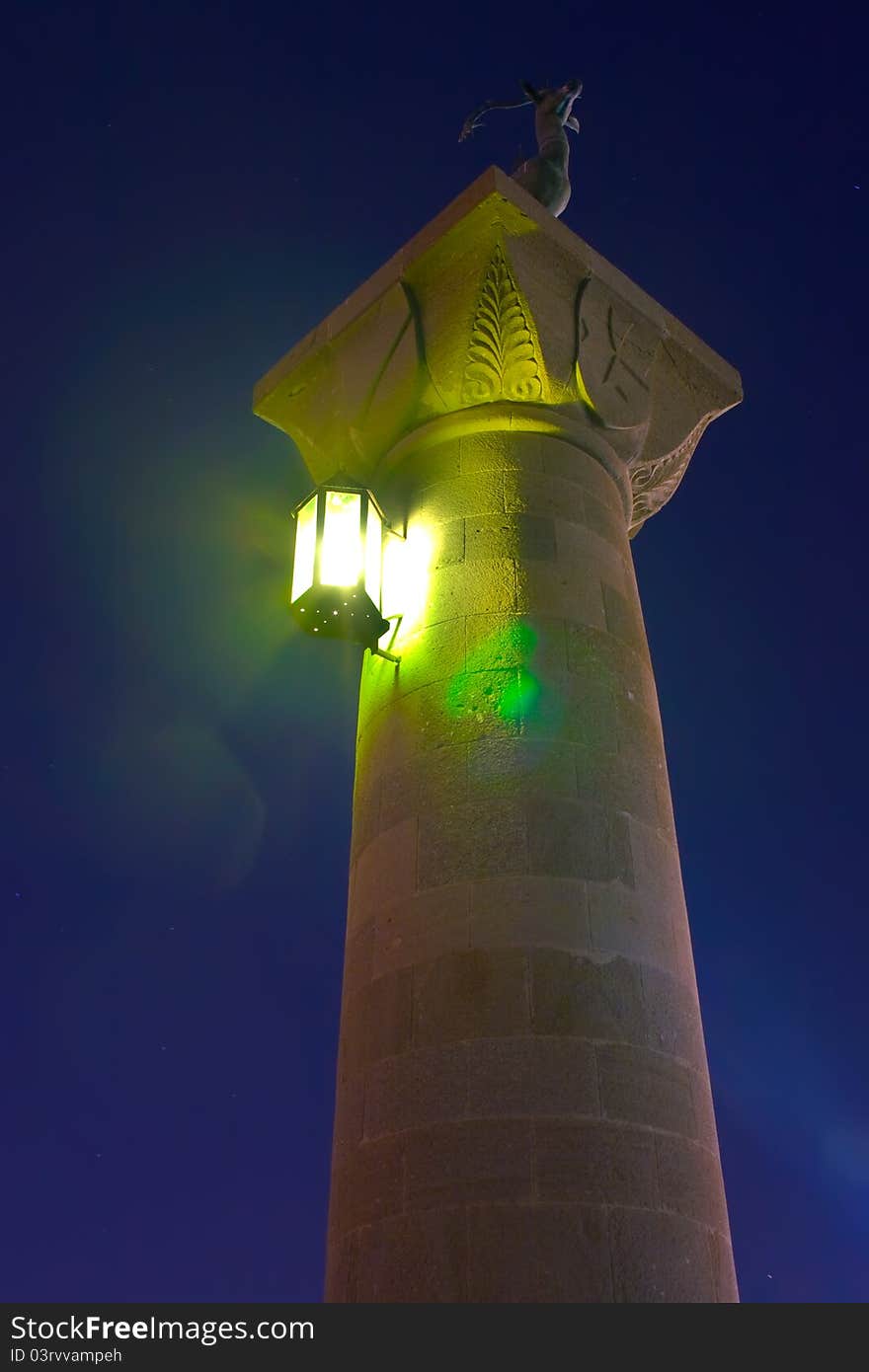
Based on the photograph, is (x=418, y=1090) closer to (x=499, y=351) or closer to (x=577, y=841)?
(x=577, y=841)

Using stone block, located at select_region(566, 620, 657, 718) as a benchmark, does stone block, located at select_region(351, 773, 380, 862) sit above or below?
below

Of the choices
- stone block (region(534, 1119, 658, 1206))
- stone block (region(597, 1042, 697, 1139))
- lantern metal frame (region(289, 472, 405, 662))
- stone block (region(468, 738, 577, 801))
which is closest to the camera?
stone block (region(534, 1119, 658, 1206))

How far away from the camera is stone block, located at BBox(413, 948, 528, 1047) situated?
6.51 m

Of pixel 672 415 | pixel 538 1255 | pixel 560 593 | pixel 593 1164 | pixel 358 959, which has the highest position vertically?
pixel 672 415

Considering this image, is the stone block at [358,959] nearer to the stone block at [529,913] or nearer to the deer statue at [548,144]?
the stone block at [529,913]

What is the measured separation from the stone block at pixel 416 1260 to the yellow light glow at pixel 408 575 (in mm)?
4074

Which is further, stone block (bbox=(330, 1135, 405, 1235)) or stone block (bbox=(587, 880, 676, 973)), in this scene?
stone block (bbox=(587, 880, 676, 973))

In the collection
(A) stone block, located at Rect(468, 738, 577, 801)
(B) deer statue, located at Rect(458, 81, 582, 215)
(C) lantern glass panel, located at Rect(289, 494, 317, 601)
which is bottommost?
(A) stone block, located at Rect(468, 738, 577, 801)

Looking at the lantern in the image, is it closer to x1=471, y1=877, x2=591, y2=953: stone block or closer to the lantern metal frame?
the lantern metal frame

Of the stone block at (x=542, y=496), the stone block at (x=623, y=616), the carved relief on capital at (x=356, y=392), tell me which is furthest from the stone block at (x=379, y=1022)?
the carved relief on capital at (x=356, y=392)

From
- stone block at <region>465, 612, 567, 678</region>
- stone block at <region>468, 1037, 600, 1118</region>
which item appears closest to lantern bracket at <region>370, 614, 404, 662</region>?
stone block at <region>465, 612, 567, 678</region>

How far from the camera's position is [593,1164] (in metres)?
6.07

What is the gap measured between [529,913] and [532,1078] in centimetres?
97

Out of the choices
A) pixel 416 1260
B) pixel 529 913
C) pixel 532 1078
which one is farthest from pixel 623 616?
pixel 416 1260
